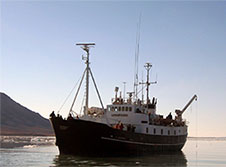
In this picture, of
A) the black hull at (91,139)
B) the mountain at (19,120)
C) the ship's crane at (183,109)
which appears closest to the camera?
the black hull at (91,139)

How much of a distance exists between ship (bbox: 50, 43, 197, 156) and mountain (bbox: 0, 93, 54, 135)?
107734 millimetres

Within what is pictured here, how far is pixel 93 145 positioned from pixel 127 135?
3.99 metres

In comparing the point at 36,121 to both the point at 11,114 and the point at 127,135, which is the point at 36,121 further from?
the point at 127,135

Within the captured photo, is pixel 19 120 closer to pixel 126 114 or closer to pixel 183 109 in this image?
pixel 183 109

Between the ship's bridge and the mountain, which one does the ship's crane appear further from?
the mountain

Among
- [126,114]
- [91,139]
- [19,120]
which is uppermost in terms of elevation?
[19,120]

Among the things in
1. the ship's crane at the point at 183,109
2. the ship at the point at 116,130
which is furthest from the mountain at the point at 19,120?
the ship at the point at 116,130

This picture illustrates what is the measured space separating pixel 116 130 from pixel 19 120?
143304 millimetres

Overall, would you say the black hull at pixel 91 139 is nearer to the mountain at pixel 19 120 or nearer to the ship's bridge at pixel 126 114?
the ship's bridge at pixel 126 114

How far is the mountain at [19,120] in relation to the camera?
6132 inches

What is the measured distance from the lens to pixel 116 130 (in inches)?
1427

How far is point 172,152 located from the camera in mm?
48781

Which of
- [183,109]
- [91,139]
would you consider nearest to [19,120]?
[183,109]

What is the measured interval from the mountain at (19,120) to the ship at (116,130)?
10773cm
